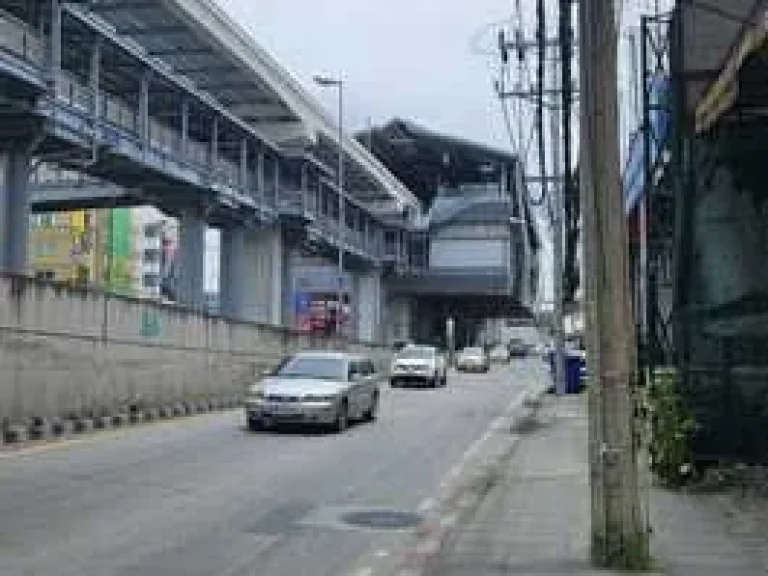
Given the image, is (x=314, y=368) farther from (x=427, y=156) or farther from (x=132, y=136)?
(x=427, y=156)

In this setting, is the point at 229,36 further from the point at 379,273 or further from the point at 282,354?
the point at 379,273

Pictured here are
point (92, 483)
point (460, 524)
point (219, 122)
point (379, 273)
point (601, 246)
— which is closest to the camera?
point (601, 246)

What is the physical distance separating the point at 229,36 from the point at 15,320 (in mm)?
26066

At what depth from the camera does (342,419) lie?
86.3 ft

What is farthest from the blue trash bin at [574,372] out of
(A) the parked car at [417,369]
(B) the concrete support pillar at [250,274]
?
(B) the concrete support pillar at [250,274]

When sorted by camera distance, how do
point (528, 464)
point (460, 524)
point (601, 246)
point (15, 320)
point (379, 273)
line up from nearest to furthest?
point (601, 246), point (460, 524), point (528, 464), point (15, 320), point (379, 273)

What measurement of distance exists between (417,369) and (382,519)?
39.3 meters

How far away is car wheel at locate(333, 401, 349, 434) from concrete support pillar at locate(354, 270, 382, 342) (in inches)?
2513

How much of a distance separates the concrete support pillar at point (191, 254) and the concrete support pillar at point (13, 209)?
544 inches

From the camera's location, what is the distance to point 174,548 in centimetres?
1140

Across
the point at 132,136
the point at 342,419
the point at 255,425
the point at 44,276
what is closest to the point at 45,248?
the point at 132,136

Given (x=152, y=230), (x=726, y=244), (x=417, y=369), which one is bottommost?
(x=417, y=369)

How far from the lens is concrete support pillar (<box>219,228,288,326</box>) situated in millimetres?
60938

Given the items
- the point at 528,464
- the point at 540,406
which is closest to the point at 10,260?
the point at 540,406
